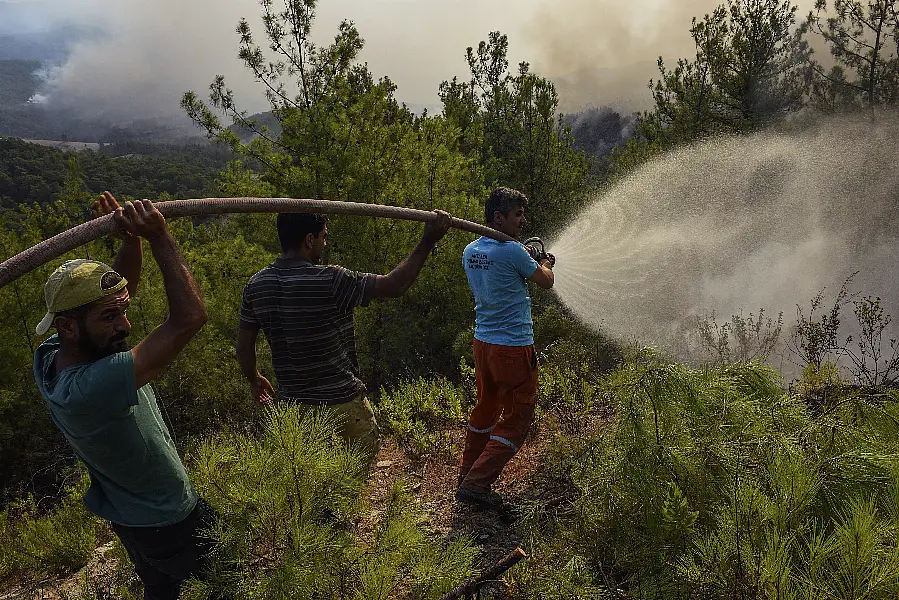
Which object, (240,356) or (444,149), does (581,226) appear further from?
(240,356)

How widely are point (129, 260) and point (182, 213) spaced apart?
0.59m

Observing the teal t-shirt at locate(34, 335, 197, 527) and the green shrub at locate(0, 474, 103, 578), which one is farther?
the green shrub at locate(0, 474, 103, 578)

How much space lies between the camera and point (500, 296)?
3.17 metres

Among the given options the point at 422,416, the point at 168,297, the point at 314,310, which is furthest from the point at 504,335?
the point at 422,416

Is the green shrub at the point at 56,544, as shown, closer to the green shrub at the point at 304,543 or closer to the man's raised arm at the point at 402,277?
the green shrub at the point at 304,543

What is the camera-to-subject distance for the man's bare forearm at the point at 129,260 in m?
2.18

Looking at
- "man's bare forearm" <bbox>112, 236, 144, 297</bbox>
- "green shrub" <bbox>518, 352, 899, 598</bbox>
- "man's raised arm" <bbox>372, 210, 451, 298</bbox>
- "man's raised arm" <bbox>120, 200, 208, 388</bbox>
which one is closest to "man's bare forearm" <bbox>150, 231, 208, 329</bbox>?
"man's raised arm" <bbox>120, 200, 208, 388</bbox>

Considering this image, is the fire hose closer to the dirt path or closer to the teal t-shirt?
the teal t-shirt

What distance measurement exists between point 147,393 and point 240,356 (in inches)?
31.5

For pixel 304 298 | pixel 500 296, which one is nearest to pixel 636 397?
pixel 500 296

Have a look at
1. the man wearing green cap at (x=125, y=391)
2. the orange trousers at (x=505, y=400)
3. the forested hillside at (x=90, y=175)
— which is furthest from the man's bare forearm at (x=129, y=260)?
the forested hillside at (x=90, y=175)

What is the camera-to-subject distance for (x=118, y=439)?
5.72ft

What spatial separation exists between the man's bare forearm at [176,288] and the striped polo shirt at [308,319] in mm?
762

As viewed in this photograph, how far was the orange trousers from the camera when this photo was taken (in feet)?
10.3
